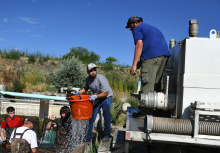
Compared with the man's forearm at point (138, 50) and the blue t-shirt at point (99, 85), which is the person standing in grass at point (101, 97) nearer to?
the blue t-shirt at point (99, 85)

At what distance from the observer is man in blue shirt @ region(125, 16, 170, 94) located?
3.59 meters

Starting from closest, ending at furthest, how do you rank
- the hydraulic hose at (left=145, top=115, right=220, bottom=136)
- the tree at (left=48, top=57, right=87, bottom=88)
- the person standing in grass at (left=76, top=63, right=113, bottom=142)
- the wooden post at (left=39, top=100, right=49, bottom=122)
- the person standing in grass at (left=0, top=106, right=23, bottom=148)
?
the hydraulic hose at (left=145, top=115, right=220, bottom=136) < the person standing in grass at (left=76, top=63, right=113, bottom=142) < the person standing in grass at (left=0, top=106, right=23, bottom=148) < the wooden post at (left=39, top=100, right=49, bottom=122) < the tree at (left=48, top=57, right=87, bottom=88)

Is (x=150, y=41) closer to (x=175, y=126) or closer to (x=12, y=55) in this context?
(x=175, y=126)

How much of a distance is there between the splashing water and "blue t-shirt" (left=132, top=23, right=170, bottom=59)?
219 cm

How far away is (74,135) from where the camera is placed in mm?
4828

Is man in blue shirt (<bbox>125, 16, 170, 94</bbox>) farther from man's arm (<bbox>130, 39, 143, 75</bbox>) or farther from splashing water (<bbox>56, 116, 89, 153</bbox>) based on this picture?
splashing water (<bbox>56, 116, 89, 153</bbox>)

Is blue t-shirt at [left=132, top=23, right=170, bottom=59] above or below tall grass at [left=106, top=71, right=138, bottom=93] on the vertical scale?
above

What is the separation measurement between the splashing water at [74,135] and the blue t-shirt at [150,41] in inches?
86.1

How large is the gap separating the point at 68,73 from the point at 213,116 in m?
9.39

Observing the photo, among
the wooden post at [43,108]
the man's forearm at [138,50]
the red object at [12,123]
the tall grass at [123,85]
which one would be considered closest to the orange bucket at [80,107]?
the man's forearm at [138,50]

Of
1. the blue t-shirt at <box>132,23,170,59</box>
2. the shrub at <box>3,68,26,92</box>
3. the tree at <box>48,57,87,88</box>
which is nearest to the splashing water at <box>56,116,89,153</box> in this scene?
the blue t-shirt at <box>132,23,170,59</box>

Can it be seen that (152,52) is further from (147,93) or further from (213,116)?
(213,116)

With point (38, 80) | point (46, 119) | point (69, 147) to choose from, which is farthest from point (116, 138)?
point (38, 80)

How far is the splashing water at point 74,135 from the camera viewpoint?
15.5 feet
